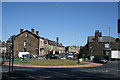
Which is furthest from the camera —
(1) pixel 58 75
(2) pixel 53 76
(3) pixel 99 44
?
(3) pixel 99 44

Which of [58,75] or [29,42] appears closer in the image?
[58,75]

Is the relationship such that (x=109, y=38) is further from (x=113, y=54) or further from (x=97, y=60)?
(x=97, y=60)

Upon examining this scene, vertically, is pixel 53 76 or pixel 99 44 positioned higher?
pixel 99 44

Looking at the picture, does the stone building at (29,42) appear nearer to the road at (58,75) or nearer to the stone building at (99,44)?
the stone building at (99,44)

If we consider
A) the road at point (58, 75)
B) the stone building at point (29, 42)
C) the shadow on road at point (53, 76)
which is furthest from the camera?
the stone building at point (29, 42)

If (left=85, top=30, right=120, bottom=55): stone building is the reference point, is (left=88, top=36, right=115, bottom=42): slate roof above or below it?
above

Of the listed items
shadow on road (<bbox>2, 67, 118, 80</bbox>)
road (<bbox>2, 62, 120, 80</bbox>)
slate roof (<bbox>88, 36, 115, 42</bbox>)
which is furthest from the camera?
slate roof (<bbox>88, 36, 115, 42</bbox>)

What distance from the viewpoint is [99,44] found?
64.3 m

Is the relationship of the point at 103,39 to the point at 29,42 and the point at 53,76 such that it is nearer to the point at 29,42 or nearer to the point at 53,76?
the point at 29,42

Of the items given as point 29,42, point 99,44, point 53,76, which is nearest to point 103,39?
point 99,44

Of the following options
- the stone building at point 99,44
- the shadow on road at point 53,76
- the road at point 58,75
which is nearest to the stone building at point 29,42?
the stone building at point 99,44

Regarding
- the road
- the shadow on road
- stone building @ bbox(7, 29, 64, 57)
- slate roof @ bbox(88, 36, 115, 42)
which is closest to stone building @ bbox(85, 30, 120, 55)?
slate roof @ bbox(88, 36, 115, 42)

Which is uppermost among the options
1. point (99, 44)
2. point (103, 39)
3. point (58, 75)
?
point (103, 39)

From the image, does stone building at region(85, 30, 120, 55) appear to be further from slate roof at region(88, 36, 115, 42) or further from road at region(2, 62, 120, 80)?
road at region(2, 62, 120, 80)
